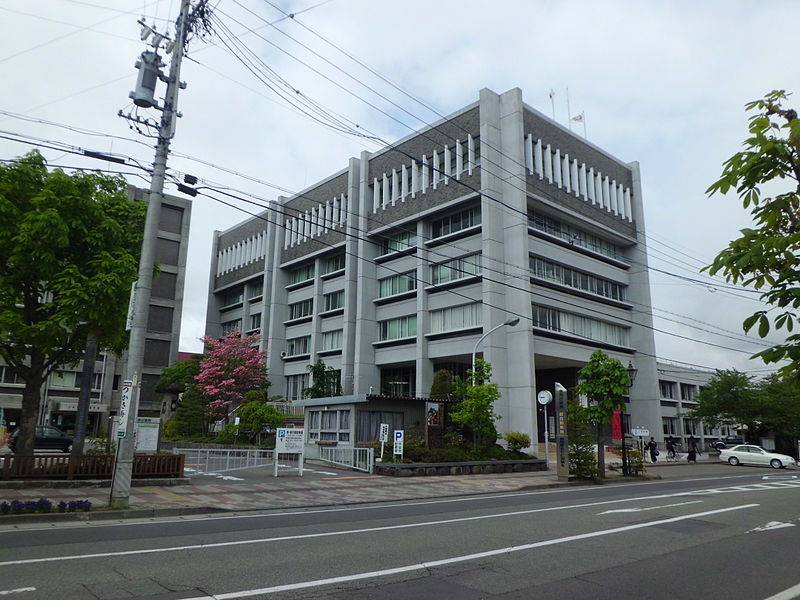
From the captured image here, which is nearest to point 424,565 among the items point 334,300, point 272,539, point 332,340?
point 272,539

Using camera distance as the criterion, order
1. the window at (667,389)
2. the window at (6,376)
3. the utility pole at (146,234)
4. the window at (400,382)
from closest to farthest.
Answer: the utility pole at (146,234), the window at (400,382), the window at (6,376), the window at (667,389)

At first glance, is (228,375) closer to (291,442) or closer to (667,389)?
(291,442)

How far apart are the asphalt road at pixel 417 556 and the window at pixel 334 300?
38.5 meters

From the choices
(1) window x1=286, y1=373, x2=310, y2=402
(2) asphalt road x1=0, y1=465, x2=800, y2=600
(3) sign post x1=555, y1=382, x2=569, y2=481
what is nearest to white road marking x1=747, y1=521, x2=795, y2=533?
(2) asphalt road x1=0, y1=465, x2=800, y2=600

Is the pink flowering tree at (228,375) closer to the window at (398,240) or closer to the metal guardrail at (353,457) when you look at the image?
the window at (398,240)

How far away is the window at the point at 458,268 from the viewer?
40.5 m

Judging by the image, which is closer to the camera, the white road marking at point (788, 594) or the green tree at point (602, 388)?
the white road marking at point (788, 594)

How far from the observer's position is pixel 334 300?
5241 centimetres

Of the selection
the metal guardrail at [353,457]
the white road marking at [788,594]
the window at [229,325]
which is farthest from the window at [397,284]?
the white road marking at [788,594]

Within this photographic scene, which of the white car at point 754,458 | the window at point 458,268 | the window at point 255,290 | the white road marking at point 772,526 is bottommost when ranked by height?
the white road marking at point 772,526

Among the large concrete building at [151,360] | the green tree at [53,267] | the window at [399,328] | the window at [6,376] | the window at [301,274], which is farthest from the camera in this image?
the window at [301,274]

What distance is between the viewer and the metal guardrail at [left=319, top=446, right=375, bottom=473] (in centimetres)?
2438

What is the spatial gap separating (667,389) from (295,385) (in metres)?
40.1

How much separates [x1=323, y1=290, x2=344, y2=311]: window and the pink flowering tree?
8094 mm
